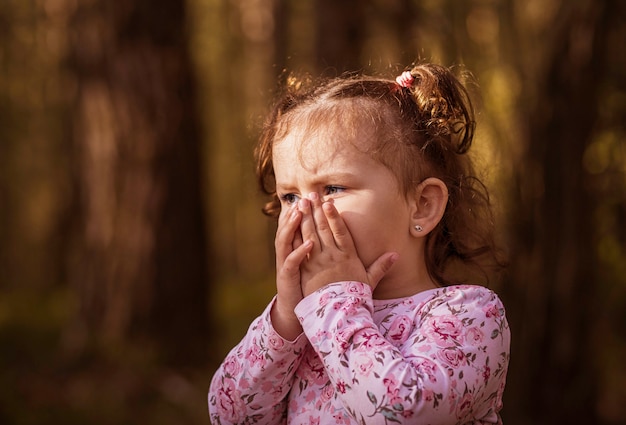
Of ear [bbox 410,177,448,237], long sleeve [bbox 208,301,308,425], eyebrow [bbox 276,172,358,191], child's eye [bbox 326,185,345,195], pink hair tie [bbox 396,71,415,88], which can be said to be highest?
pink hair tie [bbox 396,71,415,88]

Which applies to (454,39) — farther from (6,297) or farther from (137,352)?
(6,297)

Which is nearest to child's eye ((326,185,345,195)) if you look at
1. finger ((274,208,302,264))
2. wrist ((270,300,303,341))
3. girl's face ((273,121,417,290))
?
girl's face ((273,121,417,290))

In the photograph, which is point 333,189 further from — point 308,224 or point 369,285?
point 369,285

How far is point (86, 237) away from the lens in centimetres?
602

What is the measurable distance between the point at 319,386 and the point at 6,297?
10676 millimetres

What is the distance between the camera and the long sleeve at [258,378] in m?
2.02

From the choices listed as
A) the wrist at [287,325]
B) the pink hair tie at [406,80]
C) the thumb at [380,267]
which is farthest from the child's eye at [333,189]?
the pink hair tie at [406,80]

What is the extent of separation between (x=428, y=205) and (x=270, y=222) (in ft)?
5.90

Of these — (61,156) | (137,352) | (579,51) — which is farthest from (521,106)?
(61,156)

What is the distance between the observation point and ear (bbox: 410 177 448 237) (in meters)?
2.15

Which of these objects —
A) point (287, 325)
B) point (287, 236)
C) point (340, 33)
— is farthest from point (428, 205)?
point (340, 33)

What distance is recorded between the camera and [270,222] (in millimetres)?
3898

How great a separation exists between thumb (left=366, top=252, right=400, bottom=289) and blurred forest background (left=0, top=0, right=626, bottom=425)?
2.83ft

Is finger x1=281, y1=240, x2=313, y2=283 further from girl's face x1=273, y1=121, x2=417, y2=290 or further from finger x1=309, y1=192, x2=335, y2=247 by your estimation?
girl's face x1=273, y1=121, x2=417, y2=290
